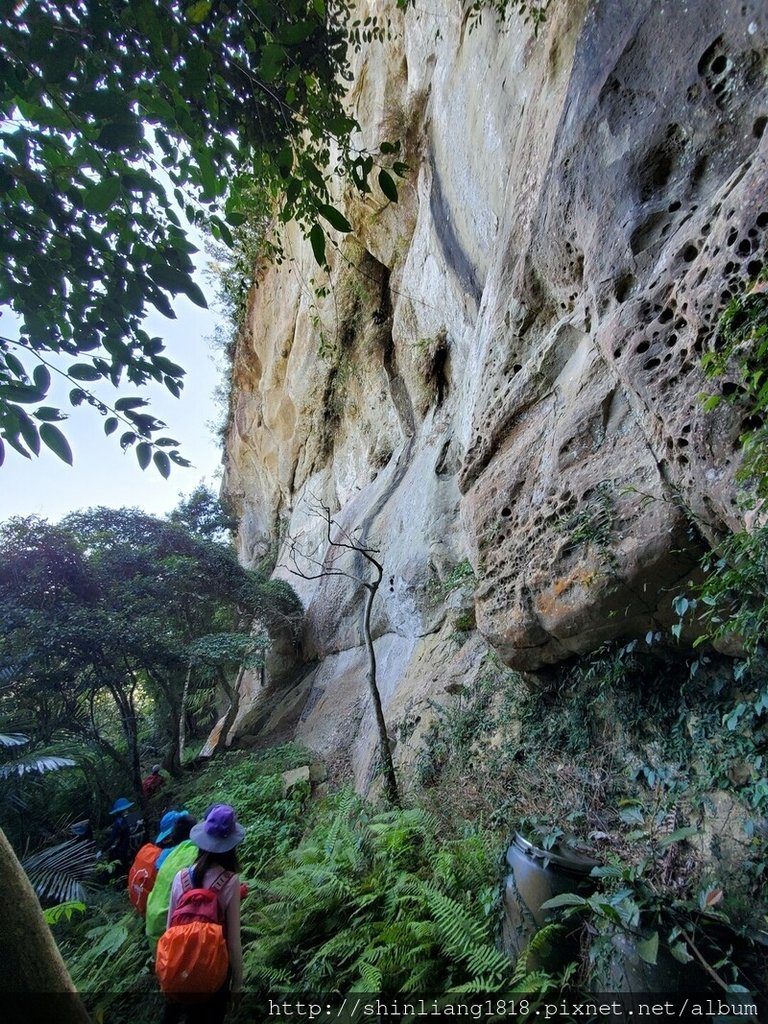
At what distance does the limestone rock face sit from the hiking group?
2579 mm

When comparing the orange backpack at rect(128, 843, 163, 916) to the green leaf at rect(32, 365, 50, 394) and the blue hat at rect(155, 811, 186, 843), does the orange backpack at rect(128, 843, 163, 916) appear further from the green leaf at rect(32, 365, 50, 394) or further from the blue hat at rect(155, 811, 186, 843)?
the green leaf at rect(32, 365, 50, 394)

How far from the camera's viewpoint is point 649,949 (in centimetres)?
202

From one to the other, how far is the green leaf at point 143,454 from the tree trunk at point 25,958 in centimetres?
113

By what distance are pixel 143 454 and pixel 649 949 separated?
290 centimetres

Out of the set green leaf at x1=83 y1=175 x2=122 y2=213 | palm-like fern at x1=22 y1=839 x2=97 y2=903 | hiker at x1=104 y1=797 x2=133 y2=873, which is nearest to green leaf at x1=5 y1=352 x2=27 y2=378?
green leaf at x1=83 y1=175 x2=122 y2=213

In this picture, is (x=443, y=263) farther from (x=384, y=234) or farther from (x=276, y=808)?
(x=276, y=808)

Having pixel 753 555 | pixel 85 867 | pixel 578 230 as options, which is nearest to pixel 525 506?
pixel 753 555

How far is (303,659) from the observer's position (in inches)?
473

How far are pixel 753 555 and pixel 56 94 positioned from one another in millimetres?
3225

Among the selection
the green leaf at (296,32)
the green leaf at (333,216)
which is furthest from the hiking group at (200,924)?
the green leaf at (296,32)

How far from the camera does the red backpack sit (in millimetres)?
2406

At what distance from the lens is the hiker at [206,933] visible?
242 centimetres

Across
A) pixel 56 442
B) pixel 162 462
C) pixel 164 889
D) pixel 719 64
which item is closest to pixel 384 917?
pixel 164 889

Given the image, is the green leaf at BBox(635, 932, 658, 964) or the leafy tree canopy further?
the green leaf at BBox(635, 932, 658, 964)
